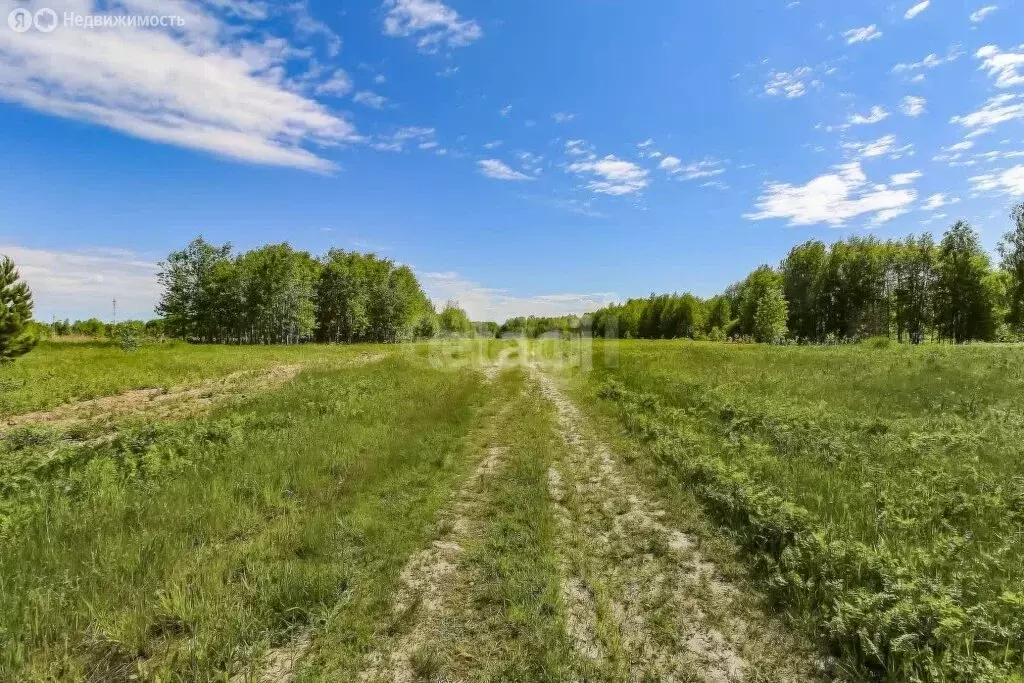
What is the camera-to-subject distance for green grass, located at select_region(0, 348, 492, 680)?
168 inches

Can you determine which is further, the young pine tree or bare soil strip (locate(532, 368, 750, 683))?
the young pine tree

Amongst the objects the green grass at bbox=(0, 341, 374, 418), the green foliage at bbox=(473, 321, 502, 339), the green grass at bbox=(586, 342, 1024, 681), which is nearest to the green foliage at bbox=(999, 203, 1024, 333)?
the green grass at bbox=(586, 342, 1024, 681)

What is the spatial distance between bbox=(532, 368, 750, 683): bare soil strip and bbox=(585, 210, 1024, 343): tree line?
65914 mm

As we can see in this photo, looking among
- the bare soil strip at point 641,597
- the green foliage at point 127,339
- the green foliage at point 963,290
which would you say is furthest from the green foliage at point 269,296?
the green foliage at point 963,290

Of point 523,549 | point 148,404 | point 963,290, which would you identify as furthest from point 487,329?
point 523,549

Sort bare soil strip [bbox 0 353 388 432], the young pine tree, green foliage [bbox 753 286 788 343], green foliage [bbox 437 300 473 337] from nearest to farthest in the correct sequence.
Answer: bare soil strip [bbox 0 353 388 432], the young pine tree, green foliage [bbox 753 286 788 343], green foliage [bbox 437 300 473 337]

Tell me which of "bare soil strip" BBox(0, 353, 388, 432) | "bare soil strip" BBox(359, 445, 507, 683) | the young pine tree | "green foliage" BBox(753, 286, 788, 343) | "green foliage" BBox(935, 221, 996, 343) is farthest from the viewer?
"green foliage" BBox(753, 286, 788, 343)

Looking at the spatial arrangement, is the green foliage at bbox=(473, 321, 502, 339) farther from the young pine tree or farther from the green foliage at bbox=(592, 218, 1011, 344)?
the young pine tree

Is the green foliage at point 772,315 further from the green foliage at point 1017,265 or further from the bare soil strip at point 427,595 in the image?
the bare soil strip at point 427,595

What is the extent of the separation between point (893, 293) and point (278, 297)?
9994 centimetres

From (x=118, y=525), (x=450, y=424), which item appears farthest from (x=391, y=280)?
(x=118, y=525)

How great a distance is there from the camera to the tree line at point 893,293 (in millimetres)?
59156

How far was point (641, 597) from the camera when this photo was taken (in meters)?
5.21

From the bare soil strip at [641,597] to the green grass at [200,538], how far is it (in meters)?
2.36
